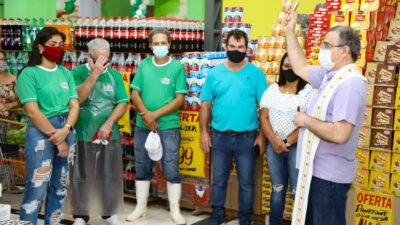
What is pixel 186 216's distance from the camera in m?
5.55

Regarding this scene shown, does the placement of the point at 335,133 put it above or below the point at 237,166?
above

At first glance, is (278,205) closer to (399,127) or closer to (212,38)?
(399,127)

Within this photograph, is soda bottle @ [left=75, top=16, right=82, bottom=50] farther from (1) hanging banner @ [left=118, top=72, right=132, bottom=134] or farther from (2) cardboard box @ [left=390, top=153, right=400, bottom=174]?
(2) cardboard box @ [left=390, top=153, right=400, bottom=174]

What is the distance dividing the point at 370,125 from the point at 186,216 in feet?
6.67

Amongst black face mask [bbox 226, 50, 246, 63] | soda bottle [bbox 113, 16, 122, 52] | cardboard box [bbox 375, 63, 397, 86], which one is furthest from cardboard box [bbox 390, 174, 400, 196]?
soda bottle [bbox 113, 16, 122, 52]

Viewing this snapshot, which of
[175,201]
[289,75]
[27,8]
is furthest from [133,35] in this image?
[27,8]

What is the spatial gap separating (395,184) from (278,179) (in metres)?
1.00

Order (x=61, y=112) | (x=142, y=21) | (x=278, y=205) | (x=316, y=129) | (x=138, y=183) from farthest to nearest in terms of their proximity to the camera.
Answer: (x=142, y=21), (x=138, y=183), (x=278, y=205), (x=61, y=112), (x=316, y=129)

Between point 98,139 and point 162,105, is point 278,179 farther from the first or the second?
point 98,139

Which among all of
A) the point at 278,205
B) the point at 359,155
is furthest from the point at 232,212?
the point at 359,155

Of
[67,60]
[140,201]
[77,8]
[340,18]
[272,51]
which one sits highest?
[77,8]

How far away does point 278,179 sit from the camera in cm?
461

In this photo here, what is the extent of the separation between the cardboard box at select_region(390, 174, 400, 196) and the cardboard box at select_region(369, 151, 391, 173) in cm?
8

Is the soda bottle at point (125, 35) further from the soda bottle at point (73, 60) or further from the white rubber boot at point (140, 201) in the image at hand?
the white rubber boot at point (140, 201)
